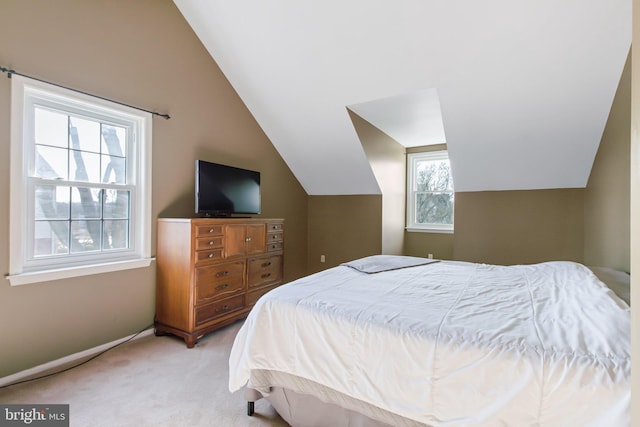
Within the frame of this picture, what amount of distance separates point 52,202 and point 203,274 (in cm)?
122

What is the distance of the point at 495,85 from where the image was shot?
9.05 ft

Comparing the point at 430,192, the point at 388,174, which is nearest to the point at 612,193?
the point at 430,192

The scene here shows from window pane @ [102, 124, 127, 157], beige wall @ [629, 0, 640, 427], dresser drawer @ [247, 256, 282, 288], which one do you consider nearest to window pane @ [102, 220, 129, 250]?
window pane @ [102, 124, 127, 157]

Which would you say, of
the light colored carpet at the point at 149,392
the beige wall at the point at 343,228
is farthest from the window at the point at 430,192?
the light colored carpet at the point at 149,392

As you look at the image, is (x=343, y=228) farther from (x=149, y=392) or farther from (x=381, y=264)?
(x=149, y=392)

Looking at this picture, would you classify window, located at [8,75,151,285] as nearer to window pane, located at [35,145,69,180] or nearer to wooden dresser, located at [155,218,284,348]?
window pane, located at [35,145,69,180]

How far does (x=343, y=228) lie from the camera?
15.5 ft

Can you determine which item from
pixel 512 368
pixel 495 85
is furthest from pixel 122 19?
pixel 512 368

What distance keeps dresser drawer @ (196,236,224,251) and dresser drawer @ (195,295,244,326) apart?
51 cm

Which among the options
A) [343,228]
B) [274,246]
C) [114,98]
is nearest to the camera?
[114,98]

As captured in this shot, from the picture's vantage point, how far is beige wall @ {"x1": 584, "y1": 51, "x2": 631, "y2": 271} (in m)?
2.35

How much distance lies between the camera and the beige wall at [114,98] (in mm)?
1988

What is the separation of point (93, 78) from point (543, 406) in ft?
10.9

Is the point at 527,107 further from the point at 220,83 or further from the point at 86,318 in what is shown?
the point at 86,318
